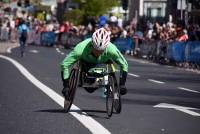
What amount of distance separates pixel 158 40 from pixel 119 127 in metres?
26.7

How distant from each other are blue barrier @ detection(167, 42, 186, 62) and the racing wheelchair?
20463 millimetres

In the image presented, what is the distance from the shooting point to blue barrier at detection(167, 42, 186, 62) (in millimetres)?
34500

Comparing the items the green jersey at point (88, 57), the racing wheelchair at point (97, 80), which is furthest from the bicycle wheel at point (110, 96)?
the green jersey at point (88, 57)

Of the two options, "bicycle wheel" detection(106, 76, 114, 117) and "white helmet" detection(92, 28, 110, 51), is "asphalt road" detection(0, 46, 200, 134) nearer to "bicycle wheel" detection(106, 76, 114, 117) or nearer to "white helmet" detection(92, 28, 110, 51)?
"bicycle wheel" detection(106, 76, 114, 117)

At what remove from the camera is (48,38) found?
199 ft

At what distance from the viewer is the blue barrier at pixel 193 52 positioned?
1292 inches

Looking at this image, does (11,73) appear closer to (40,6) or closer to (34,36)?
(34,36)

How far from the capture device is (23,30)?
40.0 metres

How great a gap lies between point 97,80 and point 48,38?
46.7 m

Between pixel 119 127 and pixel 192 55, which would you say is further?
pixel 192 55

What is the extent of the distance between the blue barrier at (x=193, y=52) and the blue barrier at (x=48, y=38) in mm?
26557

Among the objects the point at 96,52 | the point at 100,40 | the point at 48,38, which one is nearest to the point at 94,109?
the point at 96,52

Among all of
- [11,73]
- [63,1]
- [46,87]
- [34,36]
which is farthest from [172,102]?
[63,1]

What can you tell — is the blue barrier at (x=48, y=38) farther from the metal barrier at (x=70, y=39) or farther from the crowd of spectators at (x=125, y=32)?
the metal barrier at (x=70, y=39)
